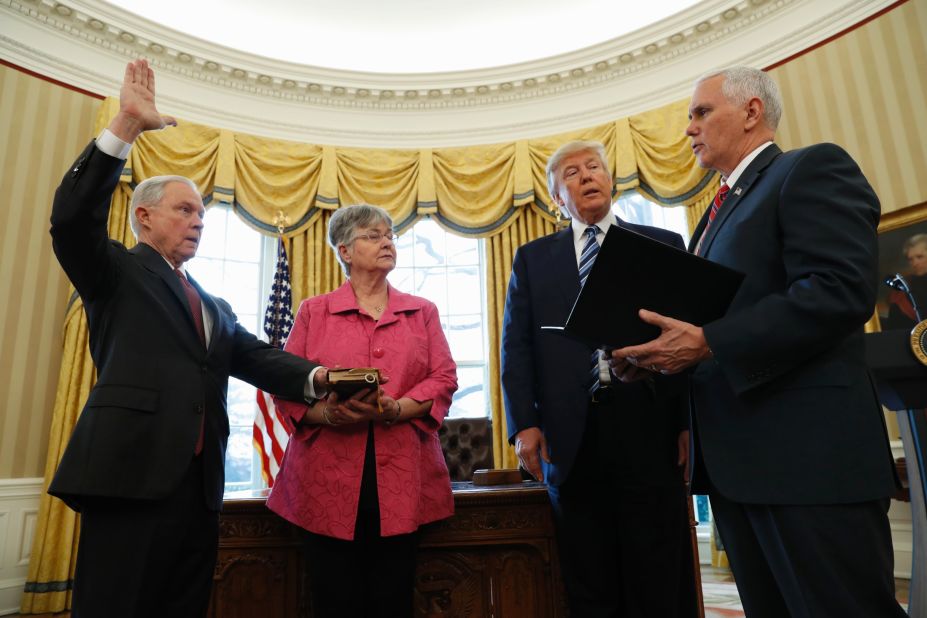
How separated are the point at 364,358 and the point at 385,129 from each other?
4791mm

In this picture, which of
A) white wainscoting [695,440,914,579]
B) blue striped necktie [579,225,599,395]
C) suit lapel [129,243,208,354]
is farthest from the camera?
white wainscoting [695,440,914,579]

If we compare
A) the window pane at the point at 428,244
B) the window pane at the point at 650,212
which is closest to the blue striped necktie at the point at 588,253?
the window pane at the point at 650,212

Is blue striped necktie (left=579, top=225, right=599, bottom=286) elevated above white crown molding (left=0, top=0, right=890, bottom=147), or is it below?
below

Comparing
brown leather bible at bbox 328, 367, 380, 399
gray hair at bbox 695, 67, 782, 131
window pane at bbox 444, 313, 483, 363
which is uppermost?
window pane at bbox 444, 313, 483, 363

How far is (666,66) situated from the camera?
5609mm

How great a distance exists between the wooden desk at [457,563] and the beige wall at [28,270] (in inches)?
122

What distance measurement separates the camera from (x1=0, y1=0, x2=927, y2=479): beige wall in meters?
4.24

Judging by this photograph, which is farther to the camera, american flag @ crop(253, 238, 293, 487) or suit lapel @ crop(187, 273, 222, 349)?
american flag @ crop(253, 238, 293, 487)

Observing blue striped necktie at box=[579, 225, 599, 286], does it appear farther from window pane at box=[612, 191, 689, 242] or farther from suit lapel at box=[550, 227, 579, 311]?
window pane at box=[612, 191, 689, 242]

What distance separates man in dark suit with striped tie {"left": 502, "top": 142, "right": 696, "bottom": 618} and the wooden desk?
376 millimetres

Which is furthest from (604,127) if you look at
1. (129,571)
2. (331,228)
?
(129,571)

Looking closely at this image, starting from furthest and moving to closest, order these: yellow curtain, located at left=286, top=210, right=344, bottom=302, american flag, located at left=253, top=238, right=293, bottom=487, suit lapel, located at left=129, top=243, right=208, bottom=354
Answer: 1. yellow curtain, located at left=286, top=210, right=344, bottom=302
2. american flag, located at left=253, top=238, right=293, bottom=487
3. suit lapel, located at left=129, top=243, right=208, bottom=354

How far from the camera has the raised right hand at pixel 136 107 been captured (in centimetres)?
142

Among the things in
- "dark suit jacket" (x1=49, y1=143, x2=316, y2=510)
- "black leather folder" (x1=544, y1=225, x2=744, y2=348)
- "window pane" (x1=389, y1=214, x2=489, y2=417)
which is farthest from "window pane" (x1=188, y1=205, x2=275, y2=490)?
"black leather folder" (x1=544, y1=225, x2=744, y2=348)
